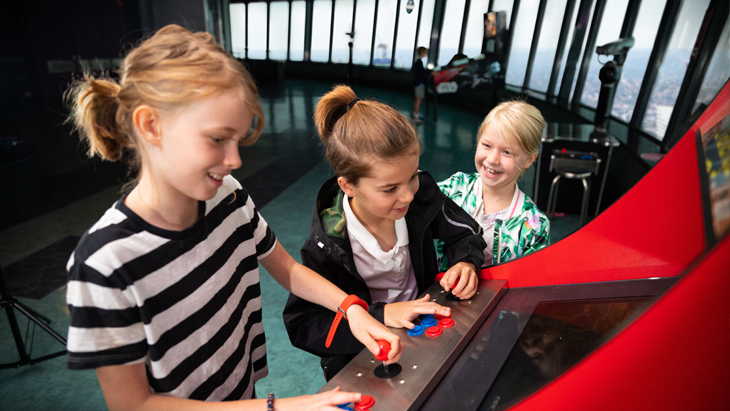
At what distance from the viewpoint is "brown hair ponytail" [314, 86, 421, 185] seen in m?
1.00

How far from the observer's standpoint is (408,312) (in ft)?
3.00

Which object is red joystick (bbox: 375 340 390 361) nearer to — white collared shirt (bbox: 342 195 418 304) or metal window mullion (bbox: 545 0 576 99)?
white collared shirt (bbox: 342 195 418 304)

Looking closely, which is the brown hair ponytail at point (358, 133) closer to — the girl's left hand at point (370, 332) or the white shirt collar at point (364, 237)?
the white shirt collar at point (364, 237)

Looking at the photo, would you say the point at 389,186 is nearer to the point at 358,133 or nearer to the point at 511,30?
the point at 358,133

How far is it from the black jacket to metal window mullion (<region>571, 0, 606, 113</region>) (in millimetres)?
4043

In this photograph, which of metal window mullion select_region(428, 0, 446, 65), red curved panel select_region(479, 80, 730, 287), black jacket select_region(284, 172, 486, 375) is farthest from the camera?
metal window mullion select_region(428, 0, 446, 65)

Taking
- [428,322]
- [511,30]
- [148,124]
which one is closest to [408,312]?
[428,322]

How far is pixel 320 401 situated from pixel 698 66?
12.6 feet

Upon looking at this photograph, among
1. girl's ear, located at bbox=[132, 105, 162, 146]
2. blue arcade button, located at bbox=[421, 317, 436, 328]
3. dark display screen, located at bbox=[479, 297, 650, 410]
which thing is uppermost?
girl's ear, located at bbox=[132, 105, 162, 146]

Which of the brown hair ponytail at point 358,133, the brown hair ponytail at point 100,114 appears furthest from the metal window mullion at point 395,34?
the brown hair ponytail at point 100,114

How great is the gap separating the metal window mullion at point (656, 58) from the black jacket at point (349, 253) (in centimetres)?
357

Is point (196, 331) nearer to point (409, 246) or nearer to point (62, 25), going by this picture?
point (409, 246)

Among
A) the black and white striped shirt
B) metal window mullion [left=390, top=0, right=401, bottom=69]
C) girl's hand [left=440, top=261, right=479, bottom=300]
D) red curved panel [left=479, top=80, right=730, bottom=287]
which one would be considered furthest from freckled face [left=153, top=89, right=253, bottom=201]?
metal window mullion [left=390, top=0, right=401, bottom=69]

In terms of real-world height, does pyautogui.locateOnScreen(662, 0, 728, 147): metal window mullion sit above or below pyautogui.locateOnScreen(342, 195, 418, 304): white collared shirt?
above
